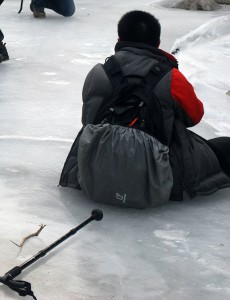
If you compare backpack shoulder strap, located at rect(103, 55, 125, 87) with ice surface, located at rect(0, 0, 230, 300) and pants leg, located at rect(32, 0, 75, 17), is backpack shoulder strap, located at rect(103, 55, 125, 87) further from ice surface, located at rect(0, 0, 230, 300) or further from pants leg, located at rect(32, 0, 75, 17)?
pants leg, located at rect(32, 0, 75, 17)

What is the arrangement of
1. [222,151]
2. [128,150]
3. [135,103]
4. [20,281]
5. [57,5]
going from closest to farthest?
[20,281], [128,150], [135,103], [222,151], [57,5]

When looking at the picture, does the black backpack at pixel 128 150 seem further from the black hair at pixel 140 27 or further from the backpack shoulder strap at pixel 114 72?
the black hair at pixel 140 27

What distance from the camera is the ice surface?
2574 millimetres

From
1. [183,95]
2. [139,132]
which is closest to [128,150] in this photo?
[139,132]

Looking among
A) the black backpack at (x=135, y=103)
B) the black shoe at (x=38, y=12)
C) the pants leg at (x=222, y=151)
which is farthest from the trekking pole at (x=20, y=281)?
the black shoe at (x=38, y=12)

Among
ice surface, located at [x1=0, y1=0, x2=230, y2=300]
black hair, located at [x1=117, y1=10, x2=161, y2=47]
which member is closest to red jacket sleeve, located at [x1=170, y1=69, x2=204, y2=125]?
black hair, located at [x1=117, y1=10, x2=161, y2=47]

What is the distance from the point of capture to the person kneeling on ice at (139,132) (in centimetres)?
314

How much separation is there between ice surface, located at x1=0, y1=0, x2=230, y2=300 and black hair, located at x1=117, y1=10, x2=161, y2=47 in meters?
0.83

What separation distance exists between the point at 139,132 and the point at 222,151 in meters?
0.60

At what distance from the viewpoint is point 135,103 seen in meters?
3.25

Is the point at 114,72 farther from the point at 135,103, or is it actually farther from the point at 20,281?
the point at 20,281

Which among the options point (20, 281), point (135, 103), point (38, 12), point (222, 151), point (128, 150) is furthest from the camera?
→ point (38, 12)

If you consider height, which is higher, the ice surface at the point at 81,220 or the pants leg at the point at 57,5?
the ice surface at the point at 81,220

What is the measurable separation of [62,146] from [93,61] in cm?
239
